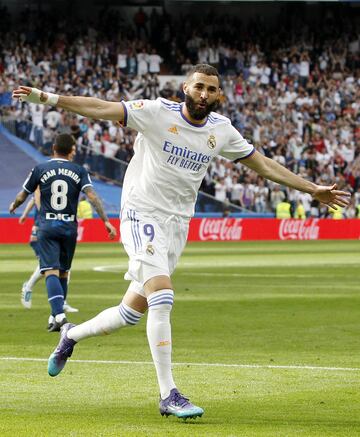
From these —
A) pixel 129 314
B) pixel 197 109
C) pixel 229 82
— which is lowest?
pixel 229 82

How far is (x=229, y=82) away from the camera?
53094mm

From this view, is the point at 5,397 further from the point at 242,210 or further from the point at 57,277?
the point at 242,210

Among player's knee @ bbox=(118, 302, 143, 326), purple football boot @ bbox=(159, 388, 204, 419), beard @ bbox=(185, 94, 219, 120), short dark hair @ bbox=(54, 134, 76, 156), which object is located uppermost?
beard @ bbox=(185, 94, 219, 120)

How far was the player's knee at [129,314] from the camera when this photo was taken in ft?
29.5

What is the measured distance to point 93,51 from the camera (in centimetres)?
5144

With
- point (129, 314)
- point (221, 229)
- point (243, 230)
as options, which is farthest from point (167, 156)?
point (243, 230)

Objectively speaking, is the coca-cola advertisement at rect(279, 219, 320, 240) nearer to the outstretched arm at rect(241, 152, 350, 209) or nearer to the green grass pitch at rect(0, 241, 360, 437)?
the green grass pitch at rect(0, 241, 360, 437)

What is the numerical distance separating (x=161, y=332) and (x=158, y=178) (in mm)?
1143

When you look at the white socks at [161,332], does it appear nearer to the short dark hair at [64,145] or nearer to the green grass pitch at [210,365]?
the green grass pitch at [210,365]

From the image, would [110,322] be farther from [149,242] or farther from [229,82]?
[229,82]

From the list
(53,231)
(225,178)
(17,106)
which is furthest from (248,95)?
(53,231)

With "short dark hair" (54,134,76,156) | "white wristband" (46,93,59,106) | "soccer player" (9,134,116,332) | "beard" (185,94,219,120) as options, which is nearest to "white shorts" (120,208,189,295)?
"beard" (185,94,219,120)

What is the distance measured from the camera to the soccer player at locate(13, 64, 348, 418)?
867cm

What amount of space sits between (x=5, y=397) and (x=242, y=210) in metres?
37.3
